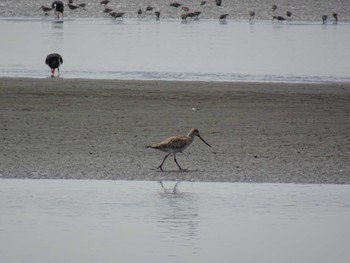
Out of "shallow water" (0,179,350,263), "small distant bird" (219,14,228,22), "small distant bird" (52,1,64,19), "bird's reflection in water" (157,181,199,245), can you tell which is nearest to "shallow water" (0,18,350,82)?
"small distant bird" (219,14,228,22)

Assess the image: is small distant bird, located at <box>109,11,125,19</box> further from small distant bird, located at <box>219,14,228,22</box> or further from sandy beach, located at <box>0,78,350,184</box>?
sandy beach, located at <box>0,78,350,184</box>

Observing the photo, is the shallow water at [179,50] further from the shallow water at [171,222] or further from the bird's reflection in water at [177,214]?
the bird's reflection in water at [177,214]

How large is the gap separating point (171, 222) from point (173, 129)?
5.15 m

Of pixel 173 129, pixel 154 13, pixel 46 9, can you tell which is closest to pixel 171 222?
pixel 173 129

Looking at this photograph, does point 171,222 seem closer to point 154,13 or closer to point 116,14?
point 116,14

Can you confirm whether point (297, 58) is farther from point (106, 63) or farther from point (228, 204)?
point (228, 204)

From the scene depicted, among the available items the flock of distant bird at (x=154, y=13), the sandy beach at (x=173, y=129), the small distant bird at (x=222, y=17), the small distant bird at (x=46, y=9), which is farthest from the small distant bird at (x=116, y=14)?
the sandy beach at (x=173, y=129)

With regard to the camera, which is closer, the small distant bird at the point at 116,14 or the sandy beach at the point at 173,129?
the sandy beach at the point at 173,129

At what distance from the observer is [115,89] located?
19.2 meters

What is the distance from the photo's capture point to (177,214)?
10211 millimetres

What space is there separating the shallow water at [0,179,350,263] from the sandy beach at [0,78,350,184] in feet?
2.34

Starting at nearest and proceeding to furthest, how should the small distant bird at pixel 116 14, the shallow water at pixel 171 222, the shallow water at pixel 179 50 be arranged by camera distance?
the shallow water at pixel 171 222
the shallow water at pixel 179 50
the small distant bird at pixel 116 14

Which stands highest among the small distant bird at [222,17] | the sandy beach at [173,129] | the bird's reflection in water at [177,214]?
the bird's reflection in water at [177,214]

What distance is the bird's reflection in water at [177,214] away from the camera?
9.46m
